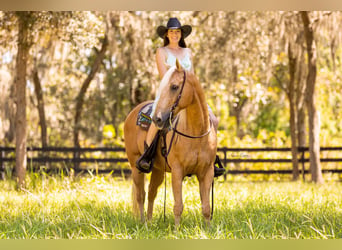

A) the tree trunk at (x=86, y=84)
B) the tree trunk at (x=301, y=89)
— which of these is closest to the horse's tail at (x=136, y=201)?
the tree trunk at (x=301, y=89)

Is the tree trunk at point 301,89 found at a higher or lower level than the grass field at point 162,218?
higher

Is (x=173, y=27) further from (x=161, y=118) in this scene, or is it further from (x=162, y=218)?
(x=162, y=218)

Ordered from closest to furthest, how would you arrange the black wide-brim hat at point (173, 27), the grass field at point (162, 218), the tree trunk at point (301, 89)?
1. the grass field at point (162, 218)
2. the black wide-brim hat at point (173, 27)
3. the tree trunk at point (301, 89)

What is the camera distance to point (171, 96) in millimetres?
5672

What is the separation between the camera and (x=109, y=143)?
56.7 ft

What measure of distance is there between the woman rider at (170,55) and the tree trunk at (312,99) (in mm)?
6345

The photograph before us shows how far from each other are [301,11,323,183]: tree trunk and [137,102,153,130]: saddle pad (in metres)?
6.36

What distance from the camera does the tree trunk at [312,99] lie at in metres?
12.5

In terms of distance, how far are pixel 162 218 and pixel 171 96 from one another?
2.02 meters

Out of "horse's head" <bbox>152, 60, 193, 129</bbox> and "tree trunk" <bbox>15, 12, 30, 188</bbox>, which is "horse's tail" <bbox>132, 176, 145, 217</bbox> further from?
"tree trunk" <bbox>15, 12, 30, 188</bbox>

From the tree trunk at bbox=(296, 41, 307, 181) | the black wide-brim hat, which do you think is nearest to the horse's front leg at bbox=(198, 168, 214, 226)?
the black wide-brim hat

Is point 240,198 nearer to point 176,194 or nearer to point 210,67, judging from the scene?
point 176,194

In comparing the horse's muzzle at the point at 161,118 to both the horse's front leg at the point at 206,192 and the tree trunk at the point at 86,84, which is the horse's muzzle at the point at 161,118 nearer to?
the horse's front leg at the point at 206,192

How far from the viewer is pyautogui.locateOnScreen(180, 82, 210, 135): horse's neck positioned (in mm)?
→ 5926
